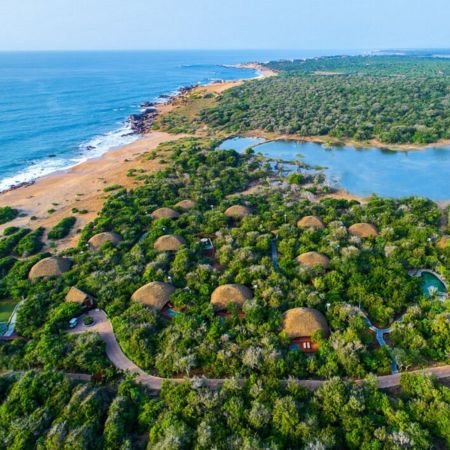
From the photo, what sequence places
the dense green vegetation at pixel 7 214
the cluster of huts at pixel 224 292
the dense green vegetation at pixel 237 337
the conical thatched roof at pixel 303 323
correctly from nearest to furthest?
1. the dense green vegetation at pixel 237 337
2. the conical thatched roof at pixel 303 323
3. the cluster of huts at pixel 224 292
4. the dense green vegetation at pixel 7 214

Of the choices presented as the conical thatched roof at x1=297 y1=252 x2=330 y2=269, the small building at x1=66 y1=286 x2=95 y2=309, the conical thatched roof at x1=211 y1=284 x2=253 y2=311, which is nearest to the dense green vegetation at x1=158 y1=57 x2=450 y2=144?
the conical thatched roof at x1=297 y1=252 x2=330 y2=269

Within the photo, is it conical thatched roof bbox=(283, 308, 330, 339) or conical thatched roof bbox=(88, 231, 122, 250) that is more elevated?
conical thatched roof bbox=(283, 308, 330, 339)

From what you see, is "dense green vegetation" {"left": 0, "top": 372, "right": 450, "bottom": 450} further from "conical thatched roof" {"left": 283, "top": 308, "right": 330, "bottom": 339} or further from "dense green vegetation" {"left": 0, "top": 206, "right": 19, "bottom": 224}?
"dense green vegetation" {"left": 0, "top": 206, "right": 19, "bottom": 224}

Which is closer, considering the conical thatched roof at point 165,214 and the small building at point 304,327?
the small building at point 304,327

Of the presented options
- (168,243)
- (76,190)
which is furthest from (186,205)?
(76,190)

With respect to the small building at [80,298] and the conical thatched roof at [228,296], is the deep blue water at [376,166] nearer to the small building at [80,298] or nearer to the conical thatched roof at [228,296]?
the conical thatched roof at [228,296]

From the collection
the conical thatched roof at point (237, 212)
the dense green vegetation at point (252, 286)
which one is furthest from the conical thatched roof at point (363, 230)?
the conical thatched roof at point (237, 212)

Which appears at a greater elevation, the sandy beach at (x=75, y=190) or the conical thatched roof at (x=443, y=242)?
the conical thatched roof at (x=443, y=242)
